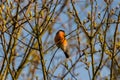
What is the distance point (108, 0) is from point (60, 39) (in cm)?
146

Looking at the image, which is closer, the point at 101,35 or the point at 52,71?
the point at 101,35

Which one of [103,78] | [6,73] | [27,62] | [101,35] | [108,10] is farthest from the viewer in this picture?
[27,62]

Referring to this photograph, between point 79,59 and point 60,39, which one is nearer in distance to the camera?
point 79,59

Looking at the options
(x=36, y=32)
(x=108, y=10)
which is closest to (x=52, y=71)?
(x=36, y=32)

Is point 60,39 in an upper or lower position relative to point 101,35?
upper

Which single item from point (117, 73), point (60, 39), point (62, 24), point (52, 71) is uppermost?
point (62, 24)

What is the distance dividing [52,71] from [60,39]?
2.34ft

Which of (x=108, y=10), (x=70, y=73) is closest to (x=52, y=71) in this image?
(x=70, y=73)

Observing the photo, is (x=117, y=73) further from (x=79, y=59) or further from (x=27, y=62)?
(x=27, y=62)

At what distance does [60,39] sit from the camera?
541cm

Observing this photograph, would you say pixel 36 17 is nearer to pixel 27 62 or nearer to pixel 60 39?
pixel 60 39

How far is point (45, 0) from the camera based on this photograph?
499 cm

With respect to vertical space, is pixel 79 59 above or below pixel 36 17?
below

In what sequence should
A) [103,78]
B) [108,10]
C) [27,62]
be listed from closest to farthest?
1. [108,10]
2. [103,78]
3. [27,62]
